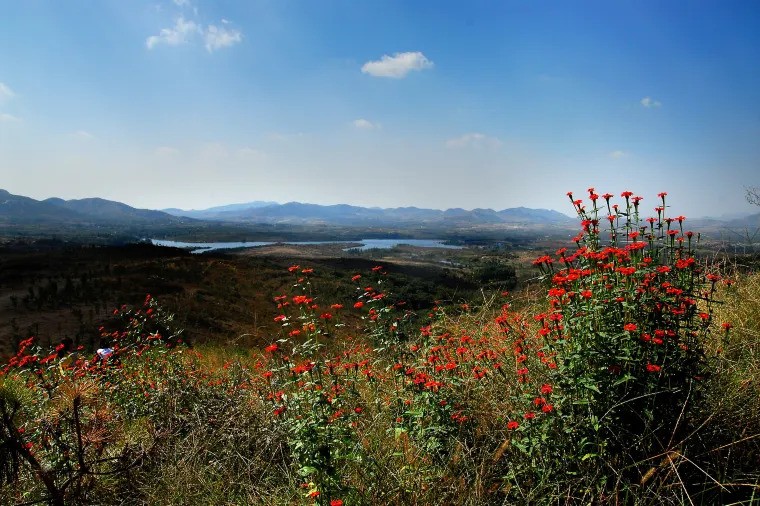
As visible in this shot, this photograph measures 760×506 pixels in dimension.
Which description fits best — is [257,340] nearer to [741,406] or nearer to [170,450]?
[170,450]

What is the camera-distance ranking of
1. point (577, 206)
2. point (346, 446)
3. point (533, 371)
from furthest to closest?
point (533, 371) → point (577, 206) → point (346, 446)

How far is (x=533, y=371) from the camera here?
385 centimetres

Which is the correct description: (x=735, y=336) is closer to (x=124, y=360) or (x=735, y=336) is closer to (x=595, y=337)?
(x=595, y=337)

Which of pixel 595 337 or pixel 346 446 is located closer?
pixel 595 337

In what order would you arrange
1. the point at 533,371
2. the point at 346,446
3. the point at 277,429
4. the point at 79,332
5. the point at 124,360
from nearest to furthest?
the point at 346,446, the point at 533,371, the point at 277,429, the point at 124,360, the point at 79,332

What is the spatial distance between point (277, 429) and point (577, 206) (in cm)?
350

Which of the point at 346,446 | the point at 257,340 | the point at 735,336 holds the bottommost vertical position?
the point at 257,340

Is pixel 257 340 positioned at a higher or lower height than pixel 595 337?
lower

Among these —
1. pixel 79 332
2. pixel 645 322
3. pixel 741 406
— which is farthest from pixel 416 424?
pixel 79 332

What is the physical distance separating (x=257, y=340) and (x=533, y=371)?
12222mm

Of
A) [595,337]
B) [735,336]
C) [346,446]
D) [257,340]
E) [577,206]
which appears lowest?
[257,340]

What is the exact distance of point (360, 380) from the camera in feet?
17.7

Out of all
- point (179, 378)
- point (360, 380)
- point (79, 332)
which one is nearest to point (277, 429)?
point (360, 380)

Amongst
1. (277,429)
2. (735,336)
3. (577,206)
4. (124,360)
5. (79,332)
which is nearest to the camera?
(577,206)
